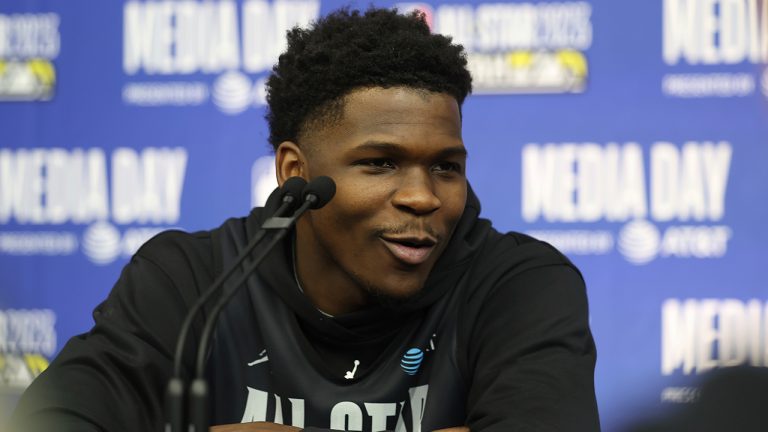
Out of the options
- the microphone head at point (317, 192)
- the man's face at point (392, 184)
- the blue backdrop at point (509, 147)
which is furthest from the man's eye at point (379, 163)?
the blue backdrop at point (509, 147)

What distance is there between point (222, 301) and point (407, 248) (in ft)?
2.32

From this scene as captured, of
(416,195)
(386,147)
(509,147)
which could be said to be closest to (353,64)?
(386,147)

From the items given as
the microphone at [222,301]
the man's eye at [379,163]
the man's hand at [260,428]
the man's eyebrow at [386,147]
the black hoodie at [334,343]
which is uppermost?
the man's eyebrow at [386,147]

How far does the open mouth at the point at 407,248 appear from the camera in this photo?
2006 millimetres

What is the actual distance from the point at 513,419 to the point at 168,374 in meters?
0.74

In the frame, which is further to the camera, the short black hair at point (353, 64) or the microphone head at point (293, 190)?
the short black hair at point (353, 64)

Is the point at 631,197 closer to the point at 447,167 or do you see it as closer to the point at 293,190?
the point at 447,167

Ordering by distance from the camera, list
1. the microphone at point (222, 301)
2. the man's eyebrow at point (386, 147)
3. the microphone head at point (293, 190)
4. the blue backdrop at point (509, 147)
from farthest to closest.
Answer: the blue backdrop at point (509, 147), the man's eyebrow at point (386, 147), the microphone head at point (293, 190), the microphone at point (222, 301)

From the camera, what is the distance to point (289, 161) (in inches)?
86.7

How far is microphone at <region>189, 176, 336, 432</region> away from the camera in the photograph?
127cm

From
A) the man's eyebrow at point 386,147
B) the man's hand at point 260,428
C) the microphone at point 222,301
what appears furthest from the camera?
the man's eyebrow at point 386,147

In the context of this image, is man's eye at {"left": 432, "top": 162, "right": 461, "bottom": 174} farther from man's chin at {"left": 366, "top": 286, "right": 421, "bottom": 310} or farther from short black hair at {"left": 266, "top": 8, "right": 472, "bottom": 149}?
man's chin at {"left": 366, "top": 286, "right": 421, "bottom": 310}

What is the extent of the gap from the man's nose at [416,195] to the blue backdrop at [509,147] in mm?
1496

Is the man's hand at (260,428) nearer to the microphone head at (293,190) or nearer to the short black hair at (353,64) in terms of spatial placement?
the microphone head at (293,190)
